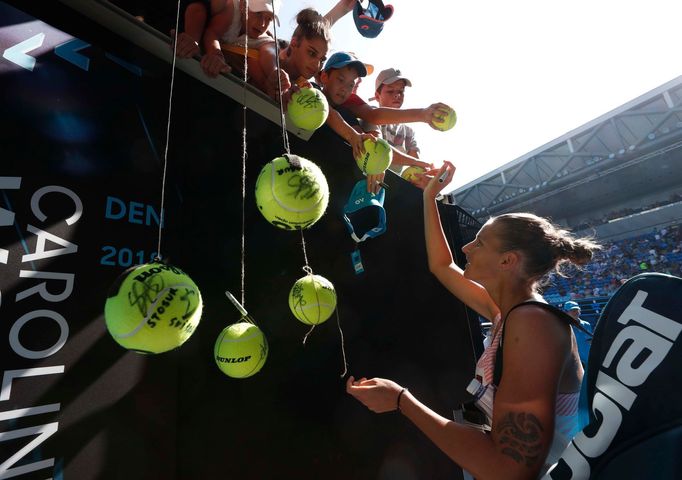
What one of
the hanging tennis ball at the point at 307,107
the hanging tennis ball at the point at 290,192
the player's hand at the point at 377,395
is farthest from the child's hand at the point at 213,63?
the player's hand at the point at 377,395

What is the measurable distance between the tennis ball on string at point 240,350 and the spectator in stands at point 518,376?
0.42 metres

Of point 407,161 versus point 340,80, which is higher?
point 340,80

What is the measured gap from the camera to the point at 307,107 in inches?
71.7

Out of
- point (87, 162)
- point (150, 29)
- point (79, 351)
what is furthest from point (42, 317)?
point (150, 29)

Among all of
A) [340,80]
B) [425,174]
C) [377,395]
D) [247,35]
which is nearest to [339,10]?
[340,80]

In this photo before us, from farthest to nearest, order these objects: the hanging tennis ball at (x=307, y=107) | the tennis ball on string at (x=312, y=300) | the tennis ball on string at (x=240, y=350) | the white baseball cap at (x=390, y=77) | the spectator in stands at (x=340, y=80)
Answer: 1. the white baseball cap at (x=390, y=77)
2. the spectator in stands at (x=340, y=80)
3. the hanging tennis ball at (x=307, y=107)
4. the tennis ball on string at (x=312, y=300)
5. the tennis ball on string at (x=240, y=350)

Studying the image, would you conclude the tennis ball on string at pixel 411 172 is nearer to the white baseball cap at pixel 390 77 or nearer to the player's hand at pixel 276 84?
the white baseball cap at pixel 390 77

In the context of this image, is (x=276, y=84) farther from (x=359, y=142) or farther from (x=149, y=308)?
(x=149, y=308)

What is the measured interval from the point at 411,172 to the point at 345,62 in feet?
3.80

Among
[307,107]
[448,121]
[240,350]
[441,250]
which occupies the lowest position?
[240,350]

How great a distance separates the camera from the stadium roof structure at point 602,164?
16.6 m

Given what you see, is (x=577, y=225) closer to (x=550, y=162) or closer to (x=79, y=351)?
(x=550, y=162)

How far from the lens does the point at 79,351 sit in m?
1.46

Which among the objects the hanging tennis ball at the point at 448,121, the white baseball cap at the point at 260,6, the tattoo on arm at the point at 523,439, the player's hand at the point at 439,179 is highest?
the white baseball cap at the point at 260,6
